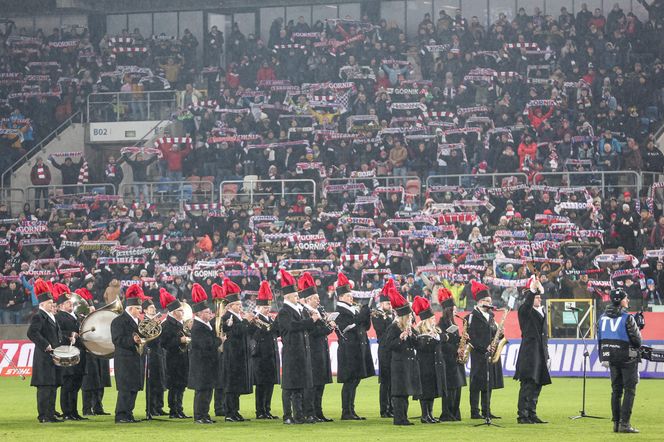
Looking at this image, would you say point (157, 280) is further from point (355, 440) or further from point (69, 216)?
point (355, 440)

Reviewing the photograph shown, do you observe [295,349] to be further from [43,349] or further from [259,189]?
[259,189]

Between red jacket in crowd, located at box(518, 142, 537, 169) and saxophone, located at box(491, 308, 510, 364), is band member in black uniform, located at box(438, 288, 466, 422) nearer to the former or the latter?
saxophone, located at box(491, 308, 510, 364)

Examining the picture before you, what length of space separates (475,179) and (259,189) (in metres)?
6.31

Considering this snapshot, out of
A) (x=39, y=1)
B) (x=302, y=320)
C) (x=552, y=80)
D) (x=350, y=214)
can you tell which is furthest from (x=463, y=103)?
(x=302, y=320)

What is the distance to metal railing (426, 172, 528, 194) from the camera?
1427 inches

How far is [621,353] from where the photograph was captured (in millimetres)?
17484

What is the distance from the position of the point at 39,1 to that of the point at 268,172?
13.6 meters

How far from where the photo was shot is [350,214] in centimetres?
3647

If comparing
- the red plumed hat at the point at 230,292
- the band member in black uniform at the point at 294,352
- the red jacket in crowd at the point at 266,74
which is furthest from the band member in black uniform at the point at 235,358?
the red jacket in crowd at the point at 266,74

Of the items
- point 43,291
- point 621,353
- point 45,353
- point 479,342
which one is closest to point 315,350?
point 479,342

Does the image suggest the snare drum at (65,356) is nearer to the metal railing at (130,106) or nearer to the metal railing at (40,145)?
the metal railing at (40,145)

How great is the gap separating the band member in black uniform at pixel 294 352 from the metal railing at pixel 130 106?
25353 mm

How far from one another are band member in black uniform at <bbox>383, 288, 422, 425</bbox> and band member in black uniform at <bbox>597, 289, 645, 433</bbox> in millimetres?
2748

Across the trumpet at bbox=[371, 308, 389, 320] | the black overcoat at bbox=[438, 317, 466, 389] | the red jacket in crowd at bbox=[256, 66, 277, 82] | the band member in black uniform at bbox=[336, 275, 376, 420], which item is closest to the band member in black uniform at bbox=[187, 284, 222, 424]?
the band member in black uniform at bbox=[336, 275, 376, 420]
